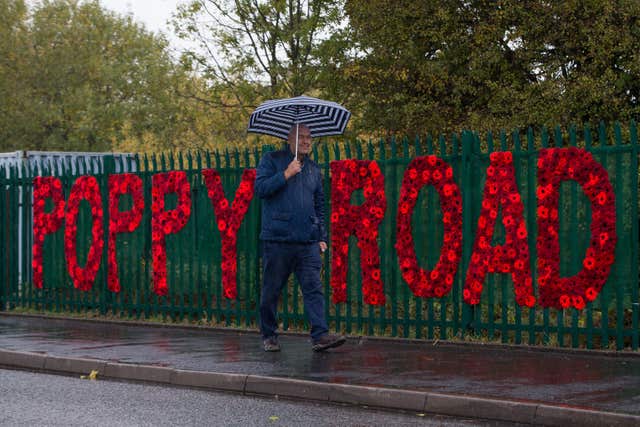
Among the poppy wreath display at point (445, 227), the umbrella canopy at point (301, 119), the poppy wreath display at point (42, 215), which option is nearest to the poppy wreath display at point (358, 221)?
the poppy wreath display at point (445, 227)

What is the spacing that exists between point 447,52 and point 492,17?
1379 mm

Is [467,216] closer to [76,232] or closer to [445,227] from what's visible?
[445,227]

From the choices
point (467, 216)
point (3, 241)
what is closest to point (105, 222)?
point (3, 241)

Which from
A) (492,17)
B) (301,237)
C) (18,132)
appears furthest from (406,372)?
(18,132)

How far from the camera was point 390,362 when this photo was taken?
8.70m

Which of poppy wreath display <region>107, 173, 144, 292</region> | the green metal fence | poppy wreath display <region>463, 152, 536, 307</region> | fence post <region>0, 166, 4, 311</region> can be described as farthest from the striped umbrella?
fence post <region>0, 166, 4, 311</region>

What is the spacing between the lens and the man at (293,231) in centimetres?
935

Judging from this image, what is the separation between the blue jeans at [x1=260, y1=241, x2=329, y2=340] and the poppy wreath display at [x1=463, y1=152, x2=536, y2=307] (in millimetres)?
1537

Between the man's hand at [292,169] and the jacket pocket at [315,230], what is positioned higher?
the man's hand at [292,169]

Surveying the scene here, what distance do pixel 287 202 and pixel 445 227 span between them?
5.77 ft

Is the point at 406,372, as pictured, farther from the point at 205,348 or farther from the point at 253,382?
the point at 205,348

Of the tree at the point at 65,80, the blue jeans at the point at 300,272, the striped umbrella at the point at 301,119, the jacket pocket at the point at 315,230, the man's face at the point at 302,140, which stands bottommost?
the blue jeans at the point at 300,272

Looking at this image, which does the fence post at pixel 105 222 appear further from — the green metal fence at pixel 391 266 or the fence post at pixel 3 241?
the fence post at pixel 3 241

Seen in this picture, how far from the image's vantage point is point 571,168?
30.2 ft
